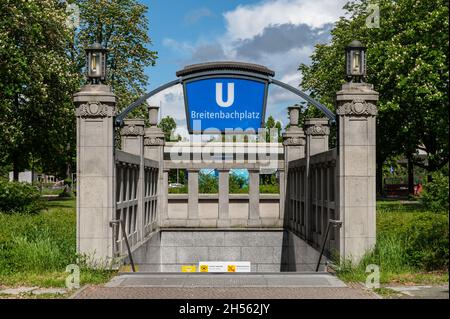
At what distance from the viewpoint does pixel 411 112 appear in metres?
34.4

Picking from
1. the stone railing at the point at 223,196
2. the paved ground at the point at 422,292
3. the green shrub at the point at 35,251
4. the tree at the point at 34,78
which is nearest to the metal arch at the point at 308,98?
the paved ground at the point at 422,292

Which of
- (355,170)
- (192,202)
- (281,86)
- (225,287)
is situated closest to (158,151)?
(192,202)

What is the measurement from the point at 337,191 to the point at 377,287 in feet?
11.0

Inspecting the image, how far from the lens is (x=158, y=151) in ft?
80.0

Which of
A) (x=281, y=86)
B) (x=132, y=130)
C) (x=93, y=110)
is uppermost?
(x=281, y=86)

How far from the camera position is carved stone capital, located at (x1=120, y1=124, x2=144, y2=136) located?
813 inches

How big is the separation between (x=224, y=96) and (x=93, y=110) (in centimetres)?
407

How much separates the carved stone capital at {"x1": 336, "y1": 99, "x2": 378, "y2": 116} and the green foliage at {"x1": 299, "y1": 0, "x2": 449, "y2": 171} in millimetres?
14720

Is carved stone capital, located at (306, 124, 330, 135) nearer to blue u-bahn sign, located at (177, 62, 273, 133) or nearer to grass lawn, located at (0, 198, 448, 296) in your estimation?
blue u-bahn sign, located at (177, 62, 273, 133)

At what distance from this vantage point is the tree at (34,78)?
27.2 metres

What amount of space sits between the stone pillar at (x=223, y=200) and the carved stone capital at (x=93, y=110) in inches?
475

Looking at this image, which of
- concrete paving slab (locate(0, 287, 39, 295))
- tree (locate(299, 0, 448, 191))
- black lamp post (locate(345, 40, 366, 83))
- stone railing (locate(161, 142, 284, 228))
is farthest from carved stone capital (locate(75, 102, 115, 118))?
tree (locate(299, 0, 448, 191))

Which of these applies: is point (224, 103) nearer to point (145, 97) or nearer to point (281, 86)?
point (281, 86)

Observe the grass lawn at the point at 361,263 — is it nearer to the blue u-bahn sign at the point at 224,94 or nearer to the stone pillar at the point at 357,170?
the stone pillar at the point at 357,170
